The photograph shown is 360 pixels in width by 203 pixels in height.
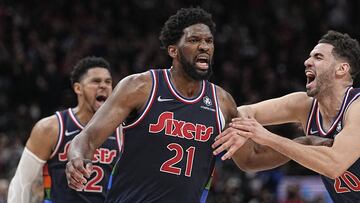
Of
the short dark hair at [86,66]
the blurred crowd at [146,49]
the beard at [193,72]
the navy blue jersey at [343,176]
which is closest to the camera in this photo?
the beard at [193,72]

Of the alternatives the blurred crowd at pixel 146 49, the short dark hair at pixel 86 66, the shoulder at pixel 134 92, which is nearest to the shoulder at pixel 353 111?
the shoulder at pixel 134 92

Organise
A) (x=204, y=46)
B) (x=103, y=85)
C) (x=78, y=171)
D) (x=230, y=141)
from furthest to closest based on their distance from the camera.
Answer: (x=103, y=85)
(x=204, y=46)
(x=230, y=141)
(x=78, y=171)

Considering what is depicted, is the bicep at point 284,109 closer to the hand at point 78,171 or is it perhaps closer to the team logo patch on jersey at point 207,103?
the team logo patch on jersey at point 207,103

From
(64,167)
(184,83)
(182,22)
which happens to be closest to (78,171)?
(184,83)

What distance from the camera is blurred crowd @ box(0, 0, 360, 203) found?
1233cm

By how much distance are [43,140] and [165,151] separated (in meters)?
1.79

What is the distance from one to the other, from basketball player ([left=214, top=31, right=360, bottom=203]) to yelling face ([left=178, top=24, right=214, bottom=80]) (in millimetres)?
675

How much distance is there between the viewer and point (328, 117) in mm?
6125

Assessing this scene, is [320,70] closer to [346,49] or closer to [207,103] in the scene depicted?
[346,49]

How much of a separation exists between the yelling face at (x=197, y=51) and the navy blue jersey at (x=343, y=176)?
117 cm

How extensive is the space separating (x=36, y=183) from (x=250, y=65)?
8669 millimetres

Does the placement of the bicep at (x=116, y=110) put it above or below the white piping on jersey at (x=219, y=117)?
above

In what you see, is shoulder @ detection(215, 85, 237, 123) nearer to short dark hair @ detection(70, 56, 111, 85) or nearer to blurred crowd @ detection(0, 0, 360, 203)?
short dark hair @ detection(70, 56, 111, 85)

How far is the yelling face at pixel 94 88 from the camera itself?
717 cm
